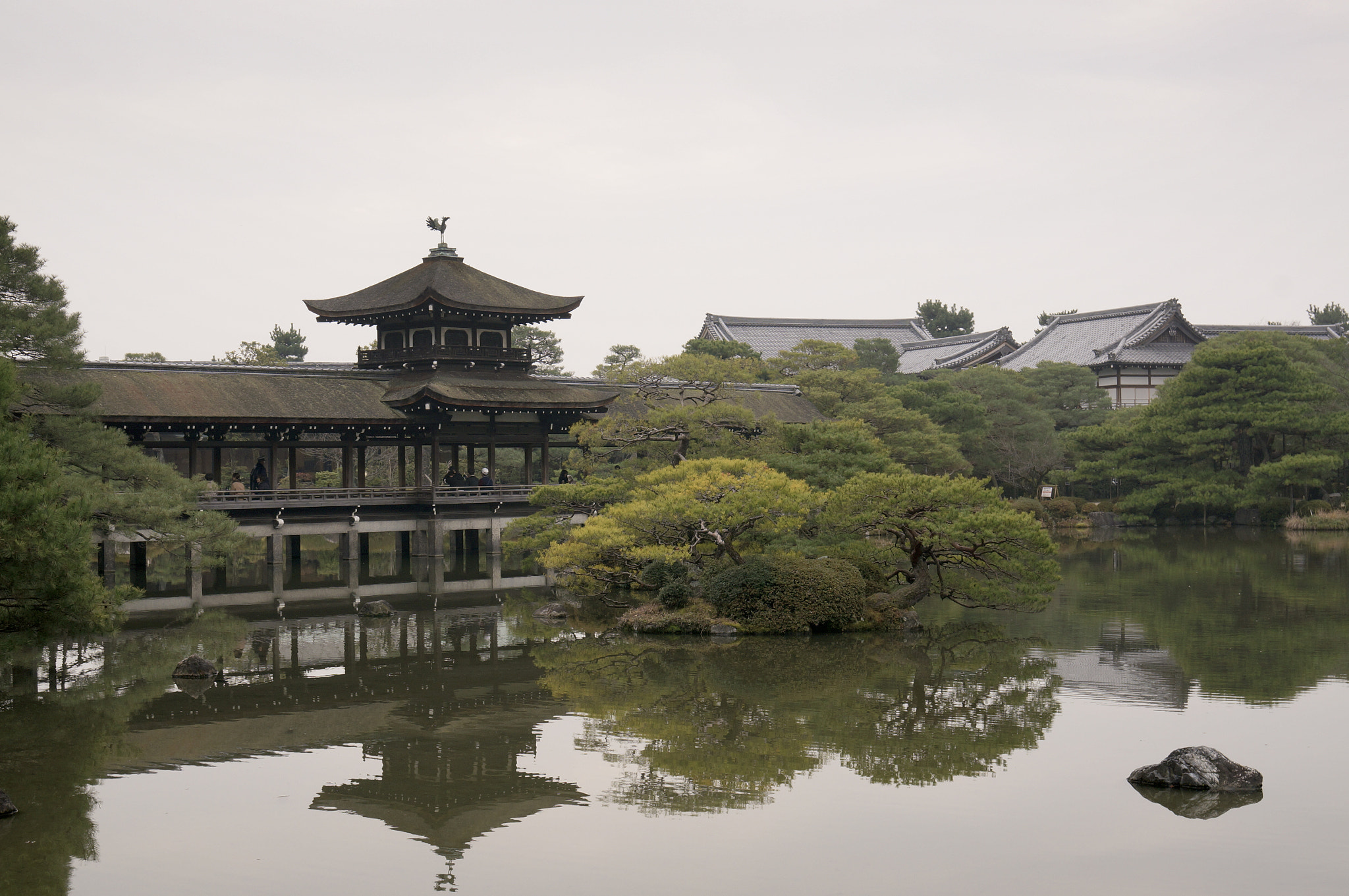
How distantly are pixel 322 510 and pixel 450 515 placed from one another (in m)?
3.47

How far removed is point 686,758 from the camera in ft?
42.4

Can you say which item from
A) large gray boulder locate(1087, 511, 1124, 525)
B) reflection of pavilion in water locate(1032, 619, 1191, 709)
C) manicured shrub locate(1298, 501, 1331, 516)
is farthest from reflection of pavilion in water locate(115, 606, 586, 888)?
manicured shrub locate(1298, 501, 1331, 516)

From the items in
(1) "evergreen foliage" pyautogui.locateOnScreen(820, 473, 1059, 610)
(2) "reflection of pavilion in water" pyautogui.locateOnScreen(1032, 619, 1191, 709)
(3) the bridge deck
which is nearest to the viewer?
(2) "reflection of pavilion in water" pyautogui.locateOnScreen(1032, 619, 1191, 709)

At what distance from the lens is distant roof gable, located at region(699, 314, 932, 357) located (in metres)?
68.3

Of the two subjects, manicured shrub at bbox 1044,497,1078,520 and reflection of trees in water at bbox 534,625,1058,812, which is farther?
manicured shrub at bbox 1044,497,1078,520

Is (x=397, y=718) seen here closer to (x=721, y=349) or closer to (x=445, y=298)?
(x=445, y=298)

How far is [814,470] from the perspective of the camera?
24875 millimetres

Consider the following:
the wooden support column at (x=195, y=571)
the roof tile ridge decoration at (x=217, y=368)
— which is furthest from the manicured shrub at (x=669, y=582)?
the roof tile ridge decoration at (x=217, y=368)

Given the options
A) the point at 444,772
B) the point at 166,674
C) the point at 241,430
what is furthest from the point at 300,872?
the point at 241,430

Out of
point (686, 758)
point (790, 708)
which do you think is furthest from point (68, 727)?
point (790, 708)

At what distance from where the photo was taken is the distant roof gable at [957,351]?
64375 millimetres

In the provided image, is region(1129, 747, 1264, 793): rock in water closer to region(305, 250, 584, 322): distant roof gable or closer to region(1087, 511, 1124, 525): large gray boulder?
region(305, 250, 584, 322): distant roof gable

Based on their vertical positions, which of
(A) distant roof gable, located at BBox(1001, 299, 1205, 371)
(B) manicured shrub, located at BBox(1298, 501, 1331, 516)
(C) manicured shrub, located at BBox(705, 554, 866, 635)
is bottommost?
(C) manicured shrub, located at BBox(705, 554, 866, 635)

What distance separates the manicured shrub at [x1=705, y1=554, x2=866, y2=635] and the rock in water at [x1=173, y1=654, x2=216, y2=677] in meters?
8.33
